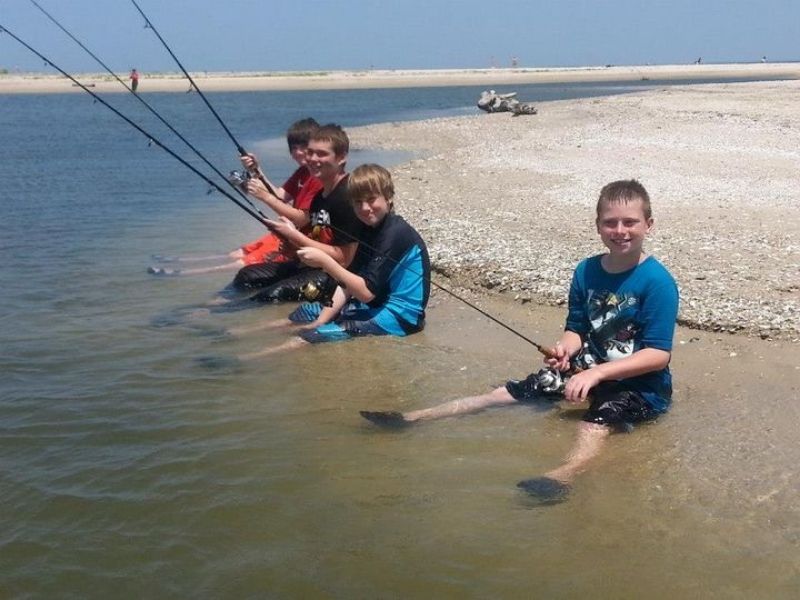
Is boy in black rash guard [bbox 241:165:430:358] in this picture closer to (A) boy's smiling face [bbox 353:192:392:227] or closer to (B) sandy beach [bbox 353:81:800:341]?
(A) boy's smiling face [bbox 353:192:392:227]

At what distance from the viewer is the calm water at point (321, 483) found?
3215 millimetres

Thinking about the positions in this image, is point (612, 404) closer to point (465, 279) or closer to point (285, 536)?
point (285, 536)

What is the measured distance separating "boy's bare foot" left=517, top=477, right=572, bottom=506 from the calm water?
71mm

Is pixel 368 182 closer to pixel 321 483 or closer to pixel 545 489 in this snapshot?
pixel 321 483

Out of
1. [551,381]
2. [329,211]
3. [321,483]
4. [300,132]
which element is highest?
[300,132]

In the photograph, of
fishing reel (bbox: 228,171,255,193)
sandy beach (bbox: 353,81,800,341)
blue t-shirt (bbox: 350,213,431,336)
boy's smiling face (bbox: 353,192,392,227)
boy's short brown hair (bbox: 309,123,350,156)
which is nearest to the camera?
boy's smiling face (bbox: 353,192,392,227)

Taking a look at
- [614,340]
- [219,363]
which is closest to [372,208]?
[219,363]

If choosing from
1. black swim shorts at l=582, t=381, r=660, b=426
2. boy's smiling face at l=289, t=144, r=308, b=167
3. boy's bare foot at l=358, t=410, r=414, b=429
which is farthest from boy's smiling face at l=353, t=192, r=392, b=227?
black swim shorts at l=582, t=381, r=660, b=426

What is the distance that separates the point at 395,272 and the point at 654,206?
4.87 metres

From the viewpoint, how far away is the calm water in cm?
321

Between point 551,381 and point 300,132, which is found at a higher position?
point 300,132

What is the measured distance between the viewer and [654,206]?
9.84 metres

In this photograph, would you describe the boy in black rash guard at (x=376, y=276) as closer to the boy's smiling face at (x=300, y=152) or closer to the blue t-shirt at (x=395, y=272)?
the blue t-shirt at (x=395, y=272)

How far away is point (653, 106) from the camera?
27.6m
